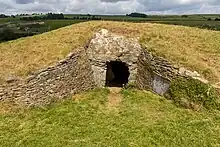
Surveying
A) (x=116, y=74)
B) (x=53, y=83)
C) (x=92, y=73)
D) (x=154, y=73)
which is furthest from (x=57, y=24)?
(x=53, y=83)

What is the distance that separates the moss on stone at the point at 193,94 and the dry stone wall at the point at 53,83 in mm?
4074

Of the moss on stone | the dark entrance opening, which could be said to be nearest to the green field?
the dark entrance opening

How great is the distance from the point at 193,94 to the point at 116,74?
5.48m

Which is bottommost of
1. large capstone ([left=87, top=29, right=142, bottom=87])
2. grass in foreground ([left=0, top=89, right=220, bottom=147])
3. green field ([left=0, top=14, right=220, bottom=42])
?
green field ([left=0, top=14, right=220, bottom=42])

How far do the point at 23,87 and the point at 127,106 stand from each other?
4.40 meters

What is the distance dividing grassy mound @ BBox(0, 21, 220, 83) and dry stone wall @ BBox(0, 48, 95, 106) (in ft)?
1.27

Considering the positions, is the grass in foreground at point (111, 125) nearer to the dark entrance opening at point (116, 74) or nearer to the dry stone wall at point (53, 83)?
the dry stone wall at point (53, 83)

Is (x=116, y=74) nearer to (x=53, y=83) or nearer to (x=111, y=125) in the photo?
(x=53, y=83)

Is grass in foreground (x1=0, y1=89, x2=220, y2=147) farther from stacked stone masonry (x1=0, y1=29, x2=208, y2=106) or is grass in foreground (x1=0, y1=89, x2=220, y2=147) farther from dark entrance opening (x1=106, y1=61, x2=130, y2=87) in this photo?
dark entrance opening (x1=106, y1=61, x2=130, y2=87)

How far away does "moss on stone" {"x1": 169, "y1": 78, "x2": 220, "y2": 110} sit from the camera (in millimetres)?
13665

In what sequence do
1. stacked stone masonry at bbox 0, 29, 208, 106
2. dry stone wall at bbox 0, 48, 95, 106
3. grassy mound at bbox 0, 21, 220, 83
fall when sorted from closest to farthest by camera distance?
dry stone wall at bbox 0, 48, 95, 106 < stacked stone masonry at bbox 0, 29, 208, 106 < grassy mound at bbox 0, 21, 220, 83

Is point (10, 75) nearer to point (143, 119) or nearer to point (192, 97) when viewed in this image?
point (143, 119)

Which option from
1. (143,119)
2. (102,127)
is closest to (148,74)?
(143,119)

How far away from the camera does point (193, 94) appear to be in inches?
555
